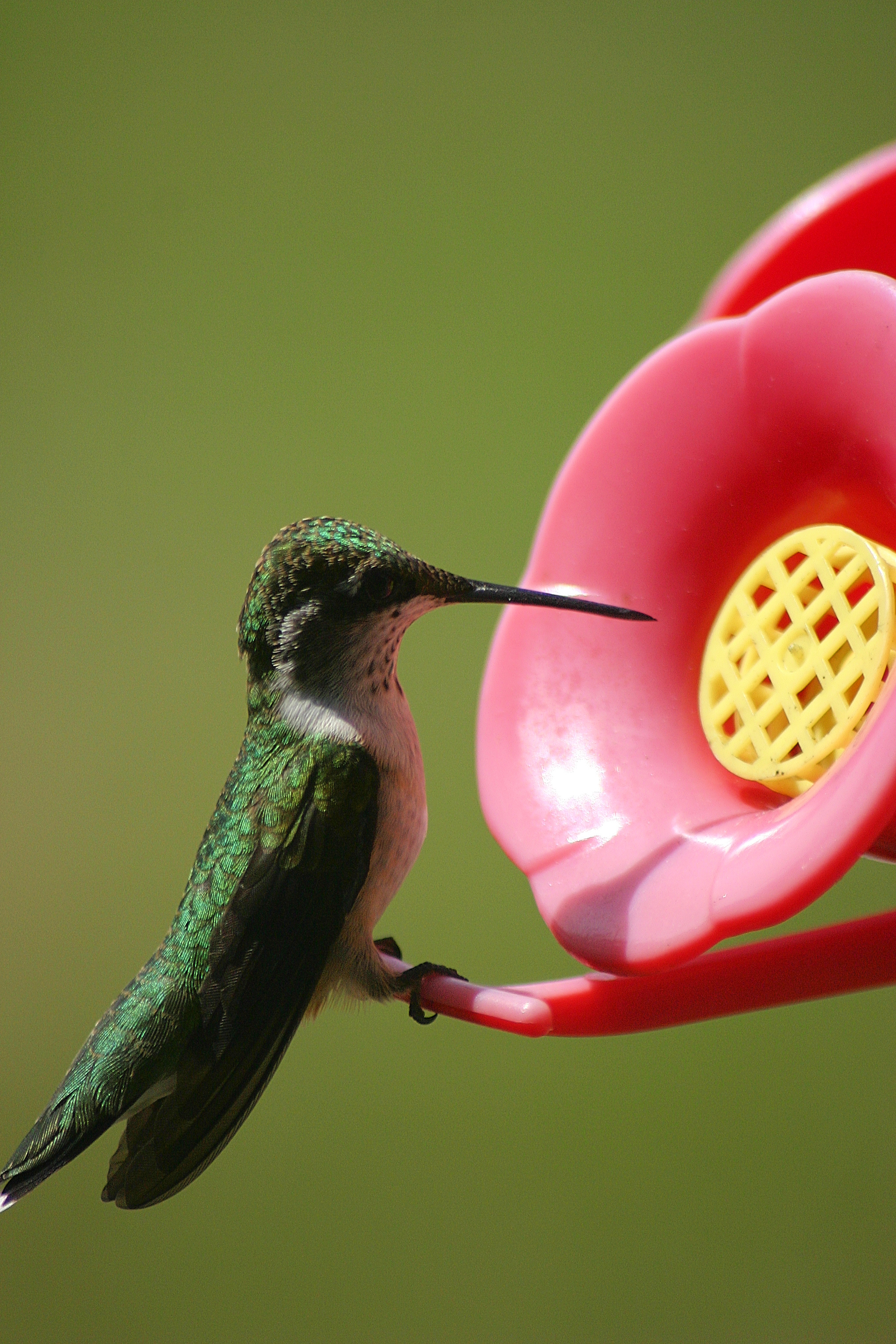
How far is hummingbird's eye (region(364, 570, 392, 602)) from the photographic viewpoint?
99 centimetres

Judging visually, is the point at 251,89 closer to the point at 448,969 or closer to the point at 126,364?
the point at 126,364

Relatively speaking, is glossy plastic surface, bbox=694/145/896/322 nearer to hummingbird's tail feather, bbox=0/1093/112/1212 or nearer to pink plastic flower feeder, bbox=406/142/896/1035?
pink plastic flower feeder, bbox=406/142/896/1035

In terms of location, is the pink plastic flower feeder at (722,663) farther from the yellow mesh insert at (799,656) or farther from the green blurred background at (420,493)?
the green blurred background at (420,493)

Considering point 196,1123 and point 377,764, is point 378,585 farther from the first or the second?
point 196,1123

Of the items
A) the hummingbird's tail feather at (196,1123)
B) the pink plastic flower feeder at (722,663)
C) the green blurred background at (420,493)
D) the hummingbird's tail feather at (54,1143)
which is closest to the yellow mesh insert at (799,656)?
the pink plastic flower feeder at (722,663)

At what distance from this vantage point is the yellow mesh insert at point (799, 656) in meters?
0.85

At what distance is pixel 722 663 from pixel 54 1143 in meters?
0.82

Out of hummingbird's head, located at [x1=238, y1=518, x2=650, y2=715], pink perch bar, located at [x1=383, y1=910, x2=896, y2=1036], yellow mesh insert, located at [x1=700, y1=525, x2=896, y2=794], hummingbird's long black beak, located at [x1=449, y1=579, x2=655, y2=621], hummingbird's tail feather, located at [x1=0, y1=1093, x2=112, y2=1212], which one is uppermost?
hummingbird's head, located at [x1=238, y1=518, x2=650, y2=715]

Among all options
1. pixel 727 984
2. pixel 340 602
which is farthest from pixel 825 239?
pixel 727 984

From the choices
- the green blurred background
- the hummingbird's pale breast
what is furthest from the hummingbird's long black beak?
the green blurred background

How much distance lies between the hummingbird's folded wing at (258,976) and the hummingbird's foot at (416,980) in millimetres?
78

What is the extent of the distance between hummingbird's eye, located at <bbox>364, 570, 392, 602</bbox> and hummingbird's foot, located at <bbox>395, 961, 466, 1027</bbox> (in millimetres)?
347

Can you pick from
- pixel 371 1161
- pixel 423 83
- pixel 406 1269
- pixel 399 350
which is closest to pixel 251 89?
A: pixel 423 83

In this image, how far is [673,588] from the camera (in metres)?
1.10
